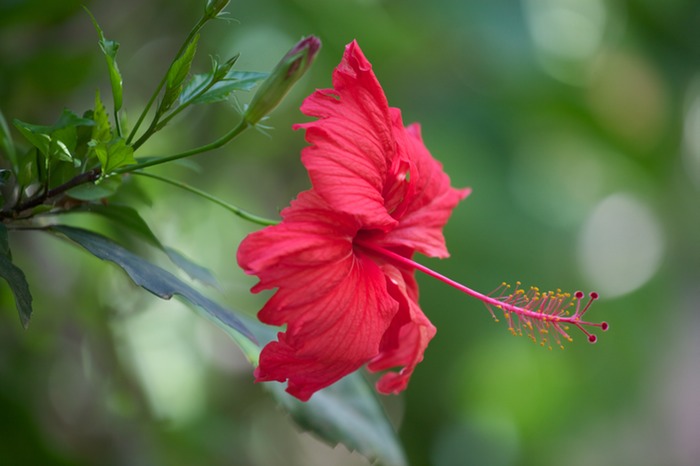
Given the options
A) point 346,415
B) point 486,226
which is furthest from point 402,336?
point 486,226

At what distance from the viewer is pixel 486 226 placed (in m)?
2.45

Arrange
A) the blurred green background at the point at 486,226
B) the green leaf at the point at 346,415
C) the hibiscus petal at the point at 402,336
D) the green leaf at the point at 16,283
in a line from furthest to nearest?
the blurred green background at the point at 486,226 < the green leaf at the point at 346,415 < the hibiscus petal at the point at 402,336 < the green leaf at the point at 16,283

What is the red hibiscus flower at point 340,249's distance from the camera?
62cm

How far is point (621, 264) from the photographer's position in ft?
8.99

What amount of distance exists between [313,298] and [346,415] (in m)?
0.38

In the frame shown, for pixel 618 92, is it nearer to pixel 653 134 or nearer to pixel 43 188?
pixel 653 134

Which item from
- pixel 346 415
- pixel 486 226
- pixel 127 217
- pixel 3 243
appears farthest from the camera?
pixel 486 226

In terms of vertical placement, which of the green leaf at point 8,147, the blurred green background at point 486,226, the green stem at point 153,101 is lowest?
the blurred green background at point 486,226

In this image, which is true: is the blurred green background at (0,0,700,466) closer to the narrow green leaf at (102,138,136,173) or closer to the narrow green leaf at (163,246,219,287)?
the narrow green leaf at (163,246,219,287)

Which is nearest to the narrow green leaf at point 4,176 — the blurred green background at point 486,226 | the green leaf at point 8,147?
the green leaf at point 8,147

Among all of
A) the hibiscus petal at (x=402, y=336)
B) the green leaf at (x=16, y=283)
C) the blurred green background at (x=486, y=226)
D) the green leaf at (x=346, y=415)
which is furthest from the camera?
the blurred green background at (x=486, y=226)

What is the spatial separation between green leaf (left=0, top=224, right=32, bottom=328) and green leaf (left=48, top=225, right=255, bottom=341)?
0.18 feet

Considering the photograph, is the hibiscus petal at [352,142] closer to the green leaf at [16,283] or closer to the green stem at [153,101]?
the green stem at [153,101]

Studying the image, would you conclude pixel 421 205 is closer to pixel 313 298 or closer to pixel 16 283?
pixel 313 298
